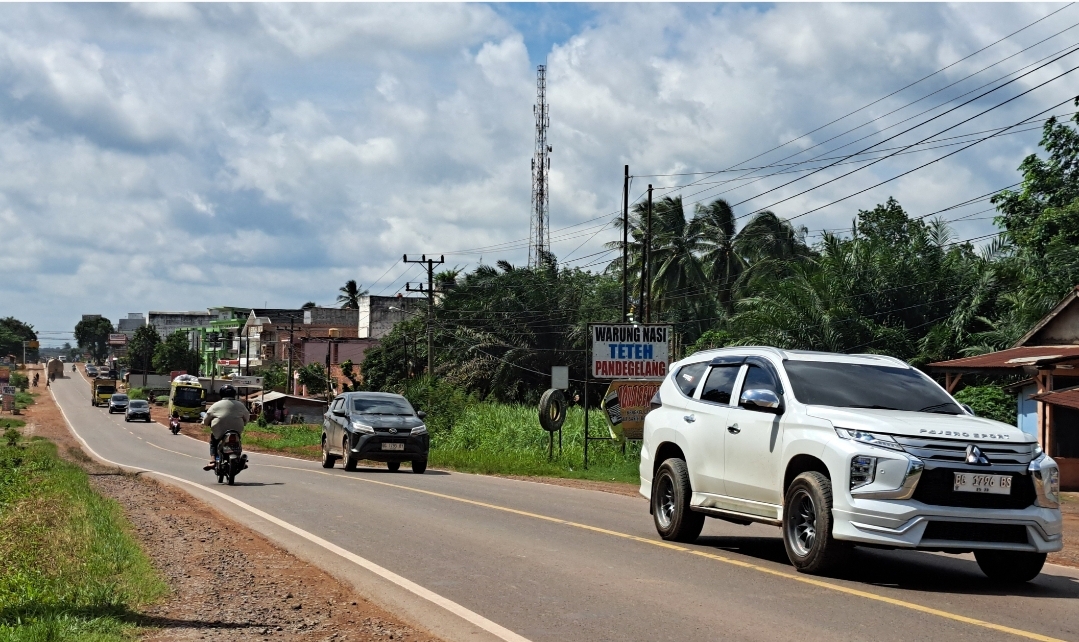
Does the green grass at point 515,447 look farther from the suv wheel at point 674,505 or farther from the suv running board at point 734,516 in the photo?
the suv running board at point 734,516

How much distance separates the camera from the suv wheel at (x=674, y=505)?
38.9ft

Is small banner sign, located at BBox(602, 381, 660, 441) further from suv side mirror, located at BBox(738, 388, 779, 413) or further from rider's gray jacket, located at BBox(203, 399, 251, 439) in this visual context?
suv side mirror, located at BBox(738, 388, 779, 413)

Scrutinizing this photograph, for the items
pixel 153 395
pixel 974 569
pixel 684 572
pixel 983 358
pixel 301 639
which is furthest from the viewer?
pixel 153 395

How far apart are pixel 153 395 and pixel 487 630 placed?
122092 millimetres

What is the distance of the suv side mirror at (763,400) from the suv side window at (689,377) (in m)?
1.60

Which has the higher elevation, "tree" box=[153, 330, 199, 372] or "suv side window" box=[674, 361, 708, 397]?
"tree" box=[153, 330, 199, 372]

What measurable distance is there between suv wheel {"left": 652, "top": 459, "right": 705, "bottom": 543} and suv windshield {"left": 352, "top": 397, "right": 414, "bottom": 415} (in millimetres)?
14587

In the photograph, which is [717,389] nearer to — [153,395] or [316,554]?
[316,554]

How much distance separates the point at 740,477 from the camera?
35.4 ft

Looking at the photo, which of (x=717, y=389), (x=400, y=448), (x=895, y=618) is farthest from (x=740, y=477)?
(x=400, y=448)

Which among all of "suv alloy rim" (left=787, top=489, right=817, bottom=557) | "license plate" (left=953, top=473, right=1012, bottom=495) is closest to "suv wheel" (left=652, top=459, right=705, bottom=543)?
"suv alloy rim" (left=787, top=489, right=817, bottom=557)

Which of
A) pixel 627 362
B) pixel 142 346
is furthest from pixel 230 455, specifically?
pixel 142 346

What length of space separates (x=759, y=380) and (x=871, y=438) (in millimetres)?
1877

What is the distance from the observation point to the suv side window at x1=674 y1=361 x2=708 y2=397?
12070 millimetres
